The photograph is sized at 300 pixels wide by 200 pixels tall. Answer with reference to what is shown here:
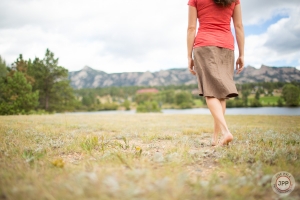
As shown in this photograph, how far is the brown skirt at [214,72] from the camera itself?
3.14 metres

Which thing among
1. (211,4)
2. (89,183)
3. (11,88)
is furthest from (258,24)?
(11,88)

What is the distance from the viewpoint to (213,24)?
3365 mm

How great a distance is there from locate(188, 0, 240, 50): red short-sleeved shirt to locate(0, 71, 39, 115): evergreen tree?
26940 mm

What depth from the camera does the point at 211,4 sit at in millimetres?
3318

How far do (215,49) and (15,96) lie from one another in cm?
2845

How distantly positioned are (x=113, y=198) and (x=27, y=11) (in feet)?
31.0

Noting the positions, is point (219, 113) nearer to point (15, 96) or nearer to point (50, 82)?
point (15, 96)

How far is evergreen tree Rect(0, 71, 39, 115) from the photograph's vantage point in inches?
940
